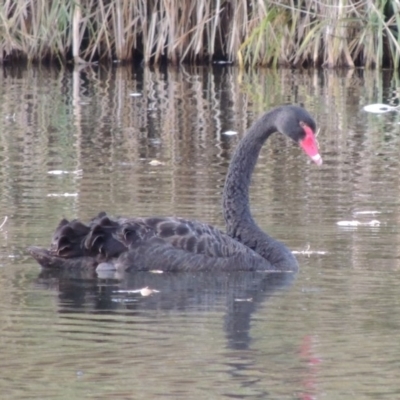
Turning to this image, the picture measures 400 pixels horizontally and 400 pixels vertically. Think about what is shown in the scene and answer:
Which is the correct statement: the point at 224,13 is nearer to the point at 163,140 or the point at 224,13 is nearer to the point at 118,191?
the point at 163,140

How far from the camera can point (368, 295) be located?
19.8ft

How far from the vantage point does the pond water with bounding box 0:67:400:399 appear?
466 cm

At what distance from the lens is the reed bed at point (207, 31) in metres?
15.8

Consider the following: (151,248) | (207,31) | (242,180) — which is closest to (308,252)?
(242,180)

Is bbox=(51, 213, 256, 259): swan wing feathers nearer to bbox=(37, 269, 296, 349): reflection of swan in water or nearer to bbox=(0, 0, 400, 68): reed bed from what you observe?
bbox=(37, 269, 296, 349): reflection of swan in water

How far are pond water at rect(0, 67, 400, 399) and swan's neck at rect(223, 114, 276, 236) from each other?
1.17ft

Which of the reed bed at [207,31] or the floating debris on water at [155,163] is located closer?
the floating debris on water at [155,163]

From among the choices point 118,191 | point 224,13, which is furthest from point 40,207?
point 224,13

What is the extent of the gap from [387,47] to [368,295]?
36.9ft

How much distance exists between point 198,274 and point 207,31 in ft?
35.2

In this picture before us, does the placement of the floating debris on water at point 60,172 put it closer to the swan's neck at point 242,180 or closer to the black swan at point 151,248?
the swan's neck at point 242,180

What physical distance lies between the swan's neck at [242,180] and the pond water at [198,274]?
14.1 inches

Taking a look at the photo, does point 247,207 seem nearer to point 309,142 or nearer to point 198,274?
point 309,142

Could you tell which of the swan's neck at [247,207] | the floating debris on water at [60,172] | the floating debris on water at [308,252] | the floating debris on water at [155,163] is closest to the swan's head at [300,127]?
the swan's neck at [247,207]
